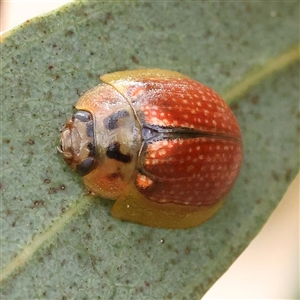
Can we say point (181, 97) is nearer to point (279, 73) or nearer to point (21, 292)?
point (279, 73)

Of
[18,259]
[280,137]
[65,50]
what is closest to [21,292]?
[18,259]

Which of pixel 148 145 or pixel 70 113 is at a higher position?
pixel 70 113
